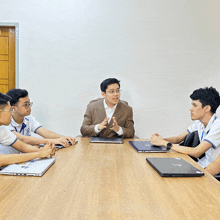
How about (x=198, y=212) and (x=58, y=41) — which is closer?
(x=198, y=212)

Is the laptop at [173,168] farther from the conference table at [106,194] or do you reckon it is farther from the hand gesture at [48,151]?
the hand gesture at [48,151]

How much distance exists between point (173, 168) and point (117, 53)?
2.61 meters

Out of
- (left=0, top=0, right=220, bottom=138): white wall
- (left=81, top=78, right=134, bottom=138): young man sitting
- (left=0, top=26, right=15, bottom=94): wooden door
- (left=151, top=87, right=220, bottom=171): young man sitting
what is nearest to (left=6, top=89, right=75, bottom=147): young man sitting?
(left=81, top=78, right=134, bottom=138): young man sitting

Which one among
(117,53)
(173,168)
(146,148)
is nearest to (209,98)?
(146,148)

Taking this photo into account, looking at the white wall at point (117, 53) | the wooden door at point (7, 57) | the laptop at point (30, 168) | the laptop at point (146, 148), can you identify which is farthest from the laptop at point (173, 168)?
the wooden door at point (7, 57)

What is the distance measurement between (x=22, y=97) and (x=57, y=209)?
1.52 metres

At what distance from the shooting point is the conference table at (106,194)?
862 mm

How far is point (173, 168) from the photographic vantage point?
1.35m

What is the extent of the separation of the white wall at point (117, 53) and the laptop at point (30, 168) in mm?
2266

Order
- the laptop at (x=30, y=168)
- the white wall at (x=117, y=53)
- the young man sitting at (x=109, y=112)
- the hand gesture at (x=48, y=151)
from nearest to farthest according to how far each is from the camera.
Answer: the laptop at (x=30, y=168)
the hand gesture at (x=48, y=151)
the young man sitting at (x=109, y=112)
the white wall at (x=117, y=53)

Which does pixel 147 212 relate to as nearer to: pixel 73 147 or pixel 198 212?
pixel 198 212

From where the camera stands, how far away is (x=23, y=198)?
967mm

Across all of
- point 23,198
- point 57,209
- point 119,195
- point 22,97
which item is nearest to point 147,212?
point 119,195

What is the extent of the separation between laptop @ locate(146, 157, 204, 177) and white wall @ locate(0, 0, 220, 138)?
2215 millimetres
